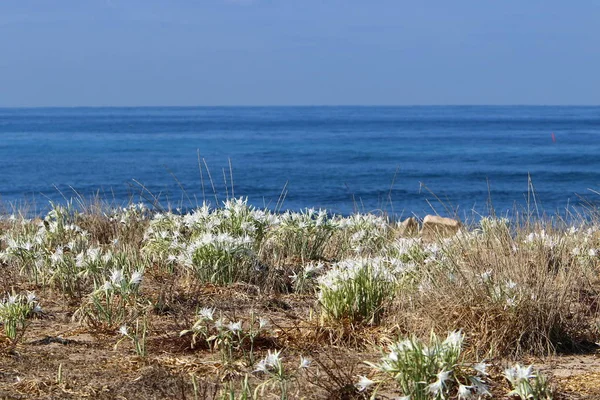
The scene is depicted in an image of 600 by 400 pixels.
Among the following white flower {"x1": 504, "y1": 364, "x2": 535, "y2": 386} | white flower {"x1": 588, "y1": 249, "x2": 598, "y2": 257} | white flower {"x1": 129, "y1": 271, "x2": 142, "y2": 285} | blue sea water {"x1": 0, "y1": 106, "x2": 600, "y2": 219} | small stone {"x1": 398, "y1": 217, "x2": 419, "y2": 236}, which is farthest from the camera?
blue sea water {"x1": 0, "y1": 106, "x2": 600, "y2": 219}

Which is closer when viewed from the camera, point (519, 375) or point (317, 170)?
point (519, 375)

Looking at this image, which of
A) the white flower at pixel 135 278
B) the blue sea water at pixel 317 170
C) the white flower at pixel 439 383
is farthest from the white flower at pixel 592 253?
the blue sea water at pixel 317 170

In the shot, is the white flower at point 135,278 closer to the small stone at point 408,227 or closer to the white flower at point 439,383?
the white flower at point 439,383

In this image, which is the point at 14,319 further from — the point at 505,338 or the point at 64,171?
the point at 64,171

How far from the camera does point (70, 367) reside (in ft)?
13.8

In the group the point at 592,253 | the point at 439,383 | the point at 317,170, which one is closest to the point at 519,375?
the point at 439,383

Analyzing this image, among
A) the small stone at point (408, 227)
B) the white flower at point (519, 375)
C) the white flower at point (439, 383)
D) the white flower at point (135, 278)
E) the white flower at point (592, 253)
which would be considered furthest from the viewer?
the small stone at point (408, 227)

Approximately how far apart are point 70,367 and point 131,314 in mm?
1020

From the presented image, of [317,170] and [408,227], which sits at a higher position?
[408,227]

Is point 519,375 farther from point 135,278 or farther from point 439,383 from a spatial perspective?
point 135,278

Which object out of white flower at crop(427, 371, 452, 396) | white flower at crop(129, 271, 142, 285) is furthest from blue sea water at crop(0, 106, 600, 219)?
white flower at crop(427, 371, 452, 396)

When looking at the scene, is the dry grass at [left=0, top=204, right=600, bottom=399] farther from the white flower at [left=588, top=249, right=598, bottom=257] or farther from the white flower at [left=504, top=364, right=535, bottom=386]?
the white flower at [left=504, top=364, right=535, bottom=386]

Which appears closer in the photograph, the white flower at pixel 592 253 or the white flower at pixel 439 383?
the white flower at pixel 439 383

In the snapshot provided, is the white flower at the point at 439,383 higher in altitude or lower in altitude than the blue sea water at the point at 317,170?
higher
